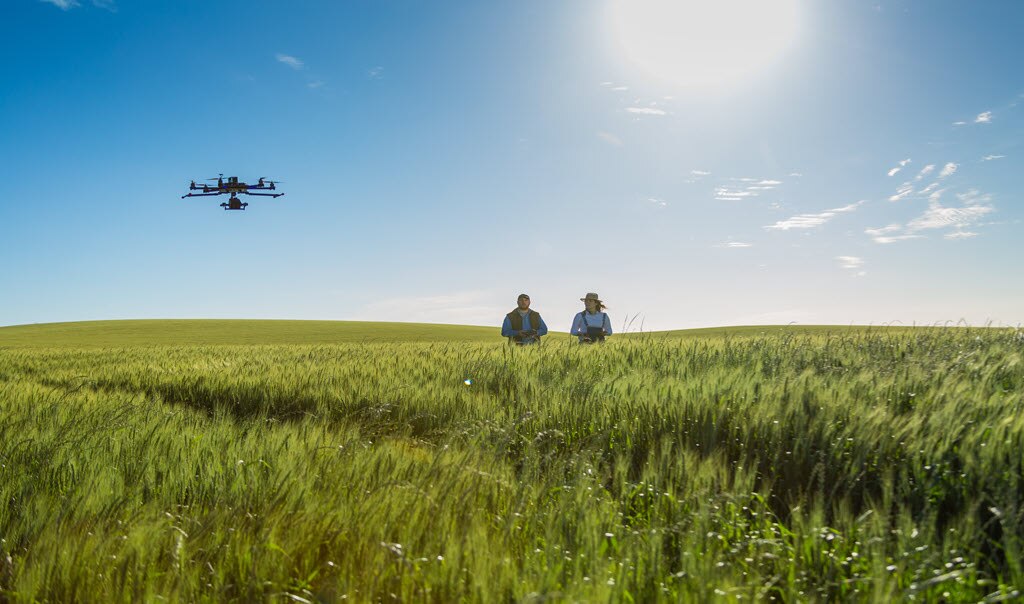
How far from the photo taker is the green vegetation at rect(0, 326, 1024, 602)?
1.90m

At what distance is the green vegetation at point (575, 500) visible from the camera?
74.9 inches

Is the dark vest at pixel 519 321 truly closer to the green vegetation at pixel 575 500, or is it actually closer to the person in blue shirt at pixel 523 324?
the person in blue shirt at pixel 523 324

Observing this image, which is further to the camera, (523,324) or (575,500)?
(523,324)

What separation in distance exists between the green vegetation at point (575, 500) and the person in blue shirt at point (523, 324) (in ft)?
25.6

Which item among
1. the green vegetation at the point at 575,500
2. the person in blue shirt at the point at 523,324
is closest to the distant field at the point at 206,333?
the person in blue shirt at the point at 523,324

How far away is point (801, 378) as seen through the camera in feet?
13.9

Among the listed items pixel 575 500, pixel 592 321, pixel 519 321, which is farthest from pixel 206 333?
pixel 575 500

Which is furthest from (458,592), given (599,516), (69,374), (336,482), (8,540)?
(69,374)

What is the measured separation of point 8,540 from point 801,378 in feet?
15.2

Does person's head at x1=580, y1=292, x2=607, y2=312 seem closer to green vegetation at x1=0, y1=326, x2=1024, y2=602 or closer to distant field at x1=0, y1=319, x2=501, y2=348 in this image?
green vegetation at x1=0, y1=326, x2=1024, y2=602

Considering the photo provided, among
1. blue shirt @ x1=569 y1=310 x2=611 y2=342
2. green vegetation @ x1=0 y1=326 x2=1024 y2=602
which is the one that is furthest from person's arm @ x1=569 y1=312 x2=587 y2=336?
green vegetation @ x1=0 y1=326 x2=1024 y2=602

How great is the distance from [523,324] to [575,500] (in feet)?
35.1

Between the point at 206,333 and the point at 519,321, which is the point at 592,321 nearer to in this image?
the point at 519,321

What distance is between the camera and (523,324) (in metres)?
13.1
